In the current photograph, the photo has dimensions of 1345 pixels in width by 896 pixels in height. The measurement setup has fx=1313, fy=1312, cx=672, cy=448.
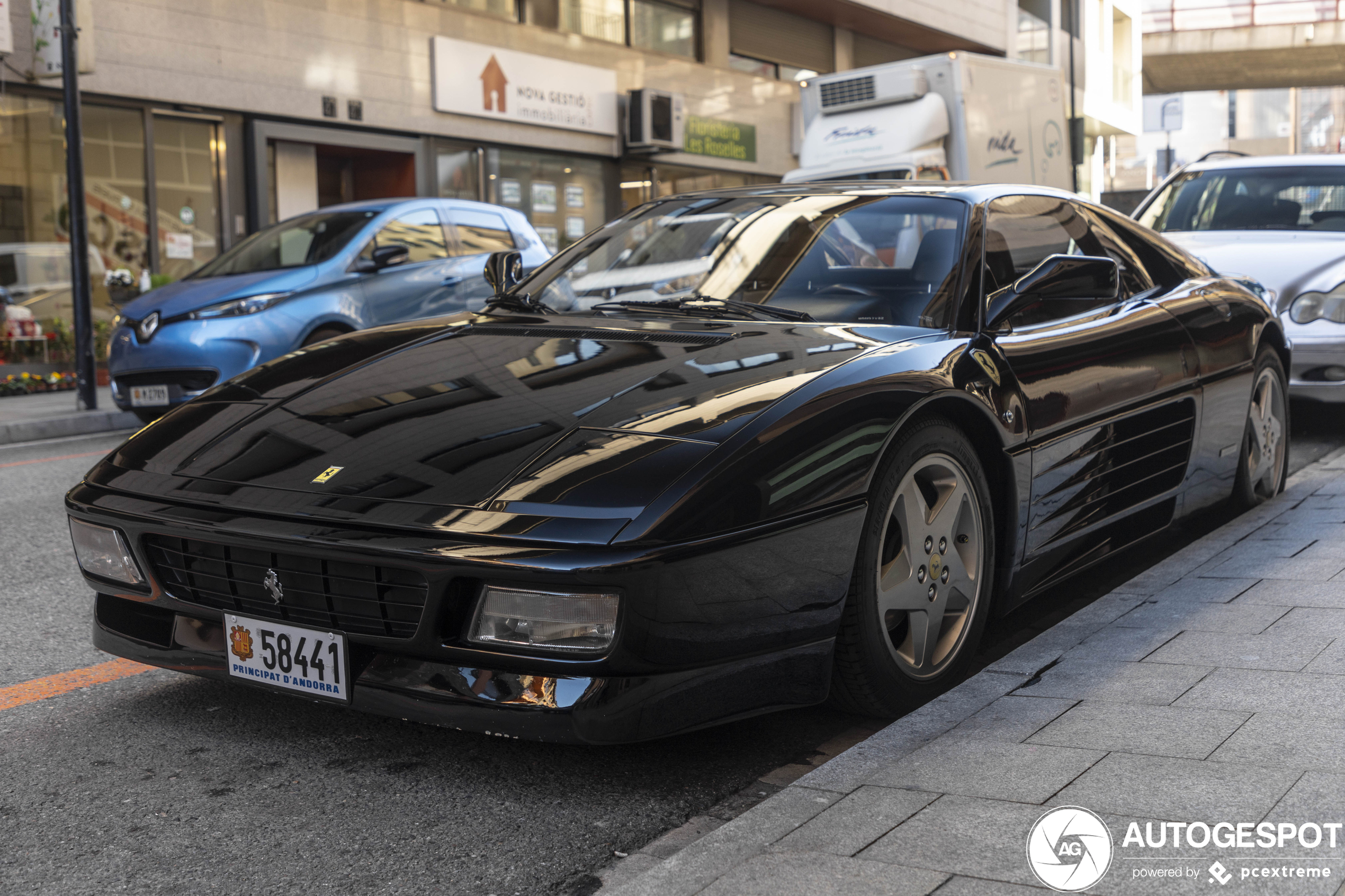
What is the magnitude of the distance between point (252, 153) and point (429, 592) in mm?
13296

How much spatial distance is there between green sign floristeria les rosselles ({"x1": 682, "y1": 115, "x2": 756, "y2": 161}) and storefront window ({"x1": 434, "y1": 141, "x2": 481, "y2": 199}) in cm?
426

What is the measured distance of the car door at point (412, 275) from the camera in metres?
9.15

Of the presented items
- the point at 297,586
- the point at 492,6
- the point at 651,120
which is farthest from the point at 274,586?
the point at 651,120

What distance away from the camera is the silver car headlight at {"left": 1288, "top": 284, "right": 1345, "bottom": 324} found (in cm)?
719

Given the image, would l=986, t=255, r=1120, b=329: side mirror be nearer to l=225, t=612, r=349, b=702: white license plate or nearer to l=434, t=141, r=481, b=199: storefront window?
l=225, t=612, r=349, b=702: white license plate

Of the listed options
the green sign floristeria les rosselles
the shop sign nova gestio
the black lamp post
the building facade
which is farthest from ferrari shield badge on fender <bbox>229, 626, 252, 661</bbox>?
the green sign floristeria les rosselles

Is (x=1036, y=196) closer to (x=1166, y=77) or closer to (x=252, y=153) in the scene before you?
(x=252, y=153)

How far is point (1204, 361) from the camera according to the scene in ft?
14.5

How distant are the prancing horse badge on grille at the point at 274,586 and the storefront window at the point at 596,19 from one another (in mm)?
16976

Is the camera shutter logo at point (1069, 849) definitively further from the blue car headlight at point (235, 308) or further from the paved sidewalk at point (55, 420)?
the paved sidewalk at point (55, 420)

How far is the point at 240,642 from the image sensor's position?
2.70 metres

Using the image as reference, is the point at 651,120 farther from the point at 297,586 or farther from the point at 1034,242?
the point at 297,586

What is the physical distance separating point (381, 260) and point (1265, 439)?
19.7 feet

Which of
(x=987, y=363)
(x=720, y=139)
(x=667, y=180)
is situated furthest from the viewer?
(x=720, y=139)
